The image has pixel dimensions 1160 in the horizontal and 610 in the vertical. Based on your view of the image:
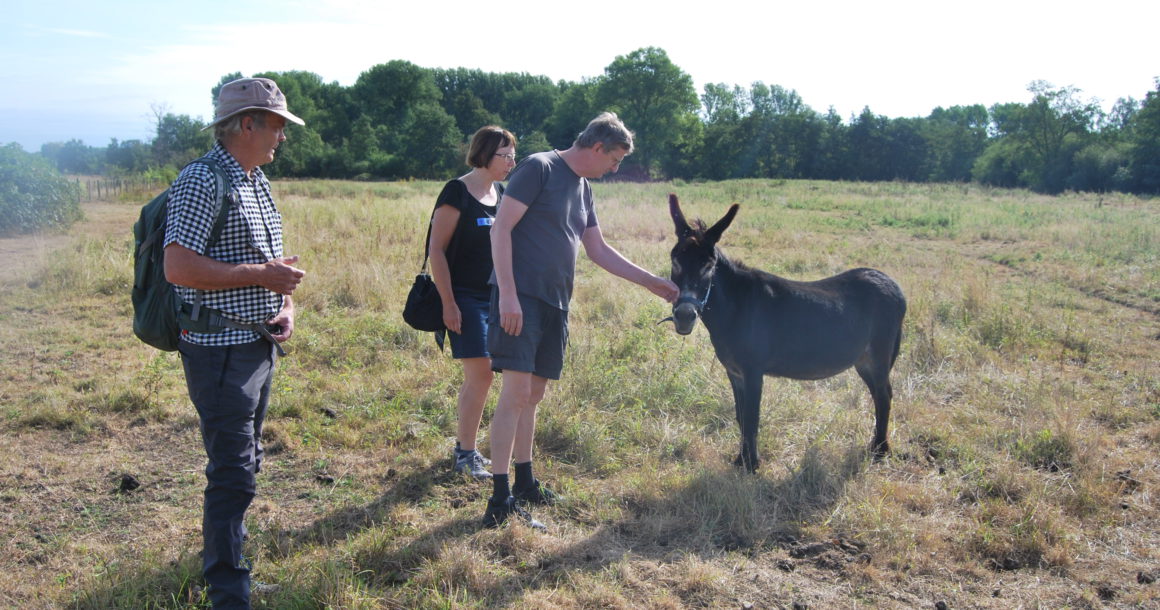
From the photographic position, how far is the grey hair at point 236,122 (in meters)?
2.70

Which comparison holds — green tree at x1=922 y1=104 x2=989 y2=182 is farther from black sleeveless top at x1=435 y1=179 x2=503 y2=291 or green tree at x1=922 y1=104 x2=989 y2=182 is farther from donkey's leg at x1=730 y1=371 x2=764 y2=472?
black sleeveless top at x1=435 y1=179 x2=503 y2=291

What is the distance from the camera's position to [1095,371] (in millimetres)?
6520

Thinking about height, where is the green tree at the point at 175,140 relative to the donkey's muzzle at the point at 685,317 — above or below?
above

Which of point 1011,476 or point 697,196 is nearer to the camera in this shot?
point 1011,476

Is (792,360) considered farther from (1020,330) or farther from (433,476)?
(1020,330)

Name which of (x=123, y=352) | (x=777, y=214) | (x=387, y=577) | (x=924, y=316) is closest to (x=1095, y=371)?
(x=924, y=316)

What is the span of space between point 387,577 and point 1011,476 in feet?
12.3

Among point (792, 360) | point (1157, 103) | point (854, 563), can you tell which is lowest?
point (854, 563)

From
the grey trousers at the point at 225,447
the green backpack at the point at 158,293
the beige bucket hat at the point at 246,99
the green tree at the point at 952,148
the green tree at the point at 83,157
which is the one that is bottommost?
the grey trousers at the point at 225,447

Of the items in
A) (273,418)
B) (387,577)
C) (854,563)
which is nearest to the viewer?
(387,577)

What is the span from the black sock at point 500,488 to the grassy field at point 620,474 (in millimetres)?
176

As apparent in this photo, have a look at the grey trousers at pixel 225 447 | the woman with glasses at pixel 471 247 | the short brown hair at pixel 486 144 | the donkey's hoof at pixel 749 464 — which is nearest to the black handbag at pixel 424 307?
the woman with glasses at pixel 471 247

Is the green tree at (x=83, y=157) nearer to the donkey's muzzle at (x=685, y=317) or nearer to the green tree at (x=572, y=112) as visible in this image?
the green tree at (x=572, y=112)

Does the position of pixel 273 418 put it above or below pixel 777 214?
below
